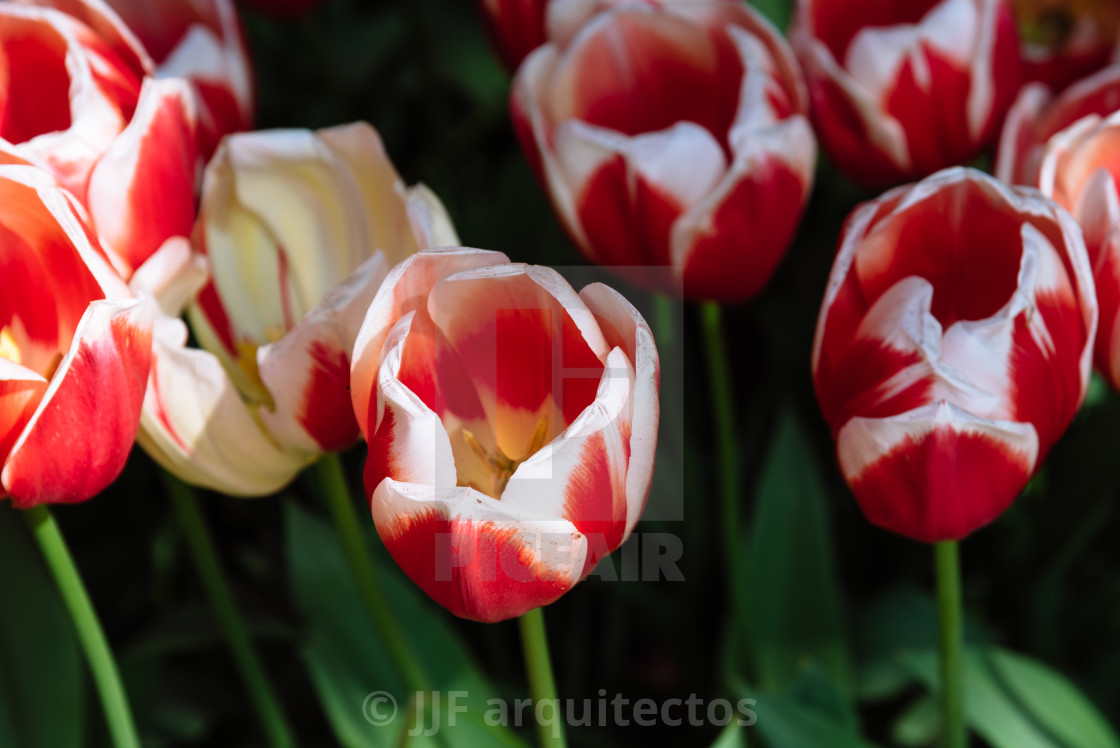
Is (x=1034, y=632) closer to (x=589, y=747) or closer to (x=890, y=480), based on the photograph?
(x=589, y=747)

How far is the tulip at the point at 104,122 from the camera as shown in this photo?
0.42 metres

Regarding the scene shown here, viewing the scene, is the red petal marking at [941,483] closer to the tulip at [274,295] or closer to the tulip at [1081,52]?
the tulip at [274,295]

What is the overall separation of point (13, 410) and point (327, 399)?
10cm

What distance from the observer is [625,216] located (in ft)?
1.65

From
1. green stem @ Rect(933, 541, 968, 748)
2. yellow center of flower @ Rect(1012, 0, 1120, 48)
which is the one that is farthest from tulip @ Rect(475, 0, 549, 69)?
yellow center of flower @ Rect(1012, 0, 1120, 48)

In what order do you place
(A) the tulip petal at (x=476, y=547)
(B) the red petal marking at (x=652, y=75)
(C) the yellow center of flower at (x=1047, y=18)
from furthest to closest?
(C) the yellow center of flower at (x=1047, y=18), (B) the red petal marking at (x=652, y=75), (A) the tulip petal at (x=476, y=547)

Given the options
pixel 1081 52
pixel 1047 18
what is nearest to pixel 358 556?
pixel 1081 52

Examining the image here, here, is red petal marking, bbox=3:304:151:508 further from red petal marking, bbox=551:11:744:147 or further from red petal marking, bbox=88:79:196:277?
red petal marking, bbox=551:11:744:147

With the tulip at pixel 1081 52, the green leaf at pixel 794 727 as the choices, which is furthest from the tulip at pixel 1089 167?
the green leaf at pixel 794 727

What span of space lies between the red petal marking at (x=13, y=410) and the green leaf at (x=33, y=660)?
0.24m

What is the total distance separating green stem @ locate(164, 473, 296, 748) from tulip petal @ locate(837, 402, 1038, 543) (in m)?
0.33

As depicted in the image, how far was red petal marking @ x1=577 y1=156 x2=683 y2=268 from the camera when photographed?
49cm

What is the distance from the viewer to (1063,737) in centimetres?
58

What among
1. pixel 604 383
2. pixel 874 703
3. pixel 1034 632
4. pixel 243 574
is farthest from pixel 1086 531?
pixel 243 574
